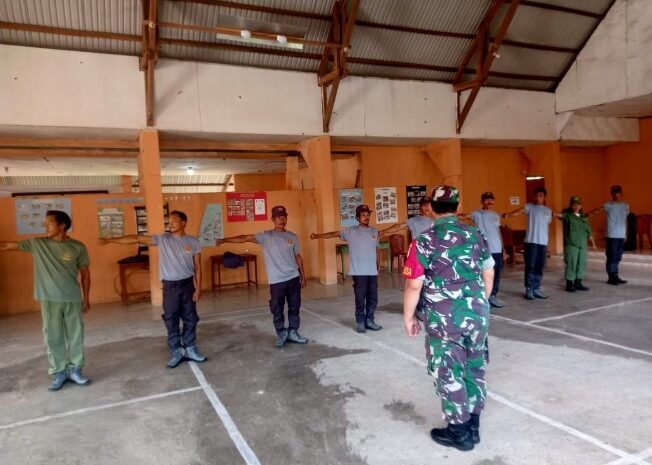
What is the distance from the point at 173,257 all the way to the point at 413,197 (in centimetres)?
759

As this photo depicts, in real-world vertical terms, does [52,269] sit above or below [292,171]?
below

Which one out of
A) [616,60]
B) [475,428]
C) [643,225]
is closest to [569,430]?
[475,428]

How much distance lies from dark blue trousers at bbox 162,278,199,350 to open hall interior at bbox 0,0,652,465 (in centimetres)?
25

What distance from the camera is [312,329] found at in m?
5.57

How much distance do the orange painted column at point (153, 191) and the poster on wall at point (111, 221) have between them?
0.88 meters

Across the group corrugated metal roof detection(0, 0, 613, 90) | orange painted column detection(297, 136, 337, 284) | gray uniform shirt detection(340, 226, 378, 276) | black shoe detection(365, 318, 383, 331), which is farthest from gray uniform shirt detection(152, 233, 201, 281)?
orange painted column detection(297, 136, 337, 284)

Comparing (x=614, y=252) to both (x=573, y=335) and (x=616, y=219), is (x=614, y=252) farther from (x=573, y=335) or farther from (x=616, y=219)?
(x=573, y=335)

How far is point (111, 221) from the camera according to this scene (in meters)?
7.90

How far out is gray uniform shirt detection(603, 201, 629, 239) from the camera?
7.27 m

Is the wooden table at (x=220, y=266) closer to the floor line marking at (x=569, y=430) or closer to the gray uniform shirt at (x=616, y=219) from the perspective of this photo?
the floor line marking at (x=569, y=430)

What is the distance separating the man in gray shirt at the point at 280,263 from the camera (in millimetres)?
4758

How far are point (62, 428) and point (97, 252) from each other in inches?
205

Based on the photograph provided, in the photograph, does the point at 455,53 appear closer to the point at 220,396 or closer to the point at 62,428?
the point at 220,396

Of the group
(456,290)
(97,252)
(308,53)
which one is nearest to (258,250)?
(97,252)
